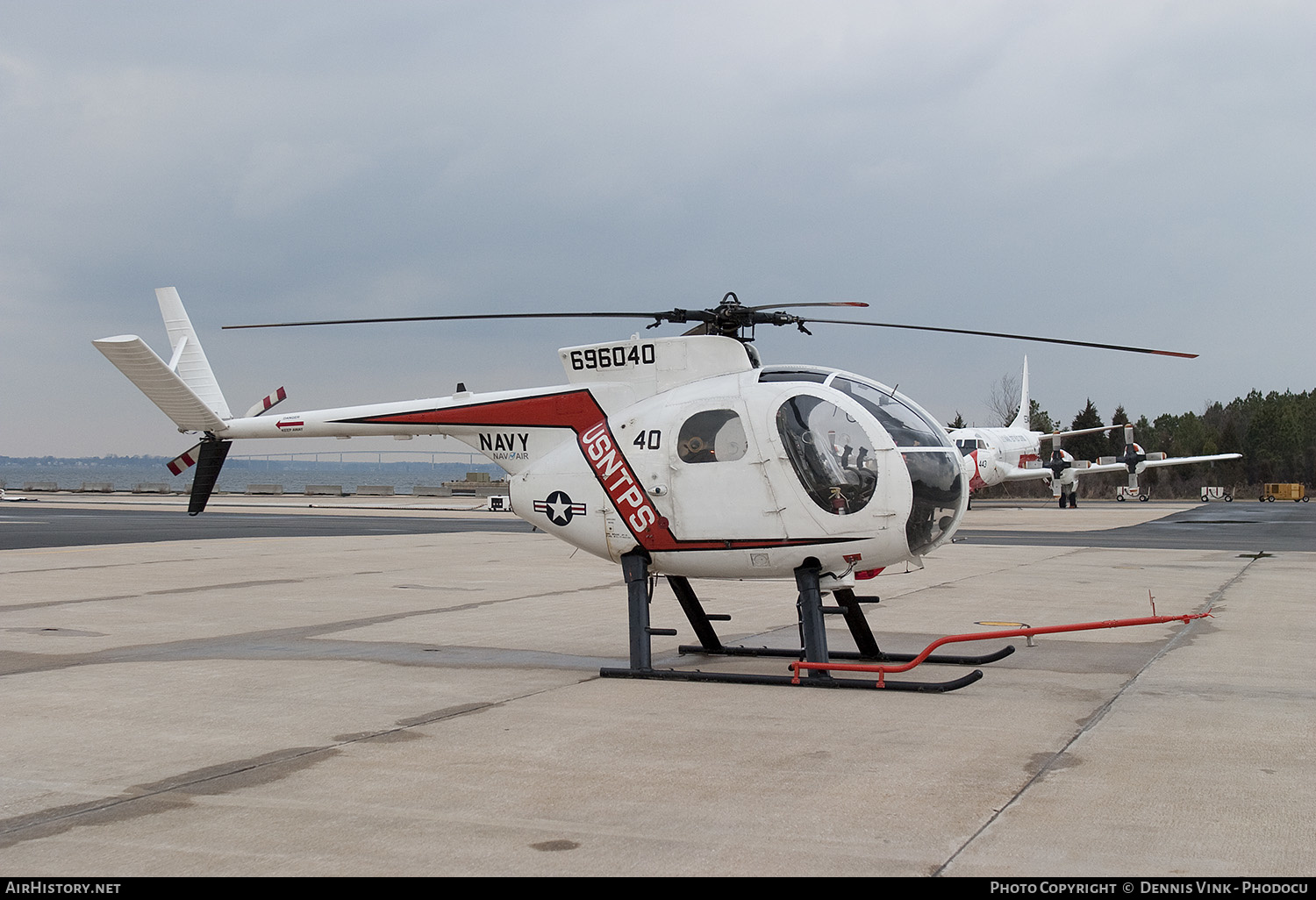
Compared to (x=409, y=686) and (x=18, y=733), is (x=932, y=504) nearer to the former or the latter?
(x=409, y=686)

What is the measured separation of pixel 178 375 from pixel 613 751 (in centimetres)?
947

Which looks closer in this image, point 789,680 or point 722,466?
point 789,680

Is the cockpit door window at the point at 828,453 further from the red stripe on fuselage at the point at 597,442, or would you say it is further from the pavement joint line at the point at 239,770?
the pavement joint line at the point at 239,770

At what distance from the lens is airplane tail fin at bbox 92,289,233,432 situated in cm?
1277

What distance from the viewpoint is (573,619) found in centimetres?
1346

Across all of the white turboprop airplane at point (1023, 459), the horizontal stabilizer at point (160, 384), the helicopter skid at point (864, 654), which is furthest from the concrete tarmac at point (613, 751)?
the white turboprop airplane at point (1023, 459)

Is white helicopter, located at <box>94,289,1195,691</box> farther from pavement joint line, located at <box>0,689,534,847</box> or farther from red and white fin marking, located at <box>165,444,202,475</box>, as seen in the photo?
red and white fin marking, located at <box>165,444,202,475</box>

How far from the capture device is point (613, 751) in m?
6.64

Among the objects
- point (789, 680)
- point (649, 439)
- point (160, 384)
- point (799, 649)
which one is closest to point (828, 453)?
point (649, 439)

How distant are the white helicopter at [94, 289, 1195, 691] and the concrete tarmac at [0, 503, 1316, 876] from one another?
1.12 meters

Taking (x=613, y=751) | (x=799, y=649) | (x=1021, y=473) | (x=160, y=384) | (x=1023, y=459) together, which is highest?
(x=160, y=384)

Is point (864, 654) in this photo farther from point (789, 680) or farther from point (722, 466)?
point (722, 466)
